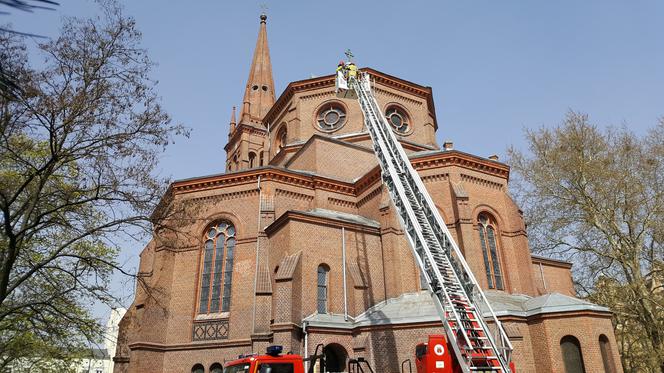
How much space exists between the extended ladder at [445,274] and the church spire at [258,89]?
25388 mm

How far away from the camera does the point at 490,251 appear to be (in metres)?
20.1

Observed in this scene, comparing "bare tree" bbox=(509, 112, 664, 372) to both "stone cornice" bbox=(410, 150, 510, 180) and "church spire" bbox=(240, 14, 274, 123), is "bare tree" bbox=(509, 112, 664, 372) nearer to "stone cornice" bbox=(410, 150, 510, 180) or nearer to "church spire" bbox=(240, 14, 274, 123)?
"stone cornice" bbox=(410, 150, 510, 180)

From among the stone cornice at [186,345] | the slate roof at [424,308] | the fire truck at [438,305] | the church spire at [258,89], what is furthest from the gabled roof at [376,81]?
the stone cornice at [186,345]

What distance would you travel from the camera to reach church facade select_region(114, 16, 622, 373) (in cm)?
1658

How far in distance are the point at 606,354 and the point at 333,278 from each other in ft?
34.0

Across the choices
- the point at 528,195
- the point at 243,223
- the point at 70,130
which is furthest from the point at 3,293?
the point at 528,195

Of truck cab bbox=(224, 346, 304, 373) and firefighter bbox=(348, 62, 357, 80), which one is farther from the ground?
firefighter bbox=(348, 62, 357, 80)

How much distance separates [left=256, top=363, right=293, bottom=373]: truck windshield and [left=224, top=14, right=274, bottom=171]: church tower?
2796 centimetres

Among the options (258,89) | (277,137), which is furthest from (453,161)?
(258,89)

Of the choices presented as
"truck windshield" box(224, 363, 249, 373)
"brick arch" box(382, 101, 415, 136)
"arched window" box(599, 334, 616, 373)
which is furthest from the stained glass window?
"brick arch" box(382, 101, 415, 136)

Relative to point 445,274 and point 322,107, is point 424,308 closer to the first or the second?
point 445,274

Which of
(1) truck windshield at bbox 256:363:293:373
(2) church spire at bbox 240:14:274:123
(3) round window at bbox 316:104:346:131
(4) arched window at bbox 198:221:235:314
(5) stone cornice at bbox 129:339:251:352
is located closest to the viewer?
(1) truck windshield at bbox 256:363:293:373

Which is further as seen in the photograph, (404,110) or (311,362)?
(404,110)

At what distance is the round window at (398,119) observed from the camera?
28553 mm
